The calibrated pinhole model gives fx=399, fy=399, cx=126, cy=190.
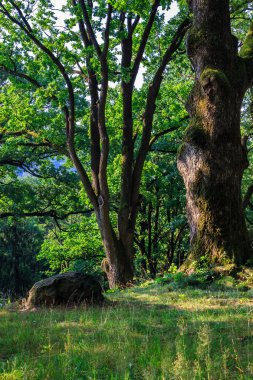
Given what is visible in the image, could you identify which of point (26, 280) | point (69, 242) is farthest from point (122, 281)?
point (26, 280)

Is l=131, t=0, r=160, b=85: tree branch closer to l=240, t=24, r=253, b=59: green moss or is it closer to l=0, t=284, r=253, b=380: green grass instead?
l=240, t=24, r=253, b=59: green moss

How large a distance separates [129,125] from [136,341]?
9151 millimetres

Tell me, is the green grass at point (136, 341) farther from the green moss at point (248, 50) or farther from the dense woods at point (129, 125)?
the green moss at point (248, 50)

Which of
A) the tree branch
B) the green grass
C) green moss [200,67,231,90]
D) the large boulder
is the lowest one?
the green grass

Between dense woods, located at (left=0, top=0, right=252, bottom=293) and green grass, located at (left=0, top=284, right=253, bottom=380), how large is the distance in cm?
288

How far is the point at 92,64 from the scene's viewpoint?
11.8 meters

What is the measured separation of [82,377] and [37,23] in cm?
1156

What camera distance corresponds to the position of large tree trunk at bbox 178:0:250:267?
854cm

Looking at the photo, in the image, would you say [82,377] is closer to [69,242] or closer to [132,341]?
[132,341]

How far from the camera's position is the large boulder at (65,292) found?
729cm

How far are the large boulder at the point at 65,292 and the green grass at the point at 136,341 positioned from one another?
0.55 metres

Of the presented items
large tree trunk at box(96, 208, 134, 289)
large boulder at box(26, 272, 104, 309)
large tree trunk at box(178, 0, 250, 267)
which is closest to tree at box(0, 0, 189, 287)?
large tree trunk at box(96, 208, 134, 289)

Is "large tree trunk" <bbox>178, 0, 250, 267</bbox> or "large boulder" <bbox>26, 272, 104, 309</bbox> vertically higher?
"large tree trunk" <bbox>178, 0, 250, 267</bbox>

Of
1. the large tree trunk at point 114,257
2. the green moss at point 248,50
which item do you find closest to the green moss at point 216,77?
the green moss at point 248,50
